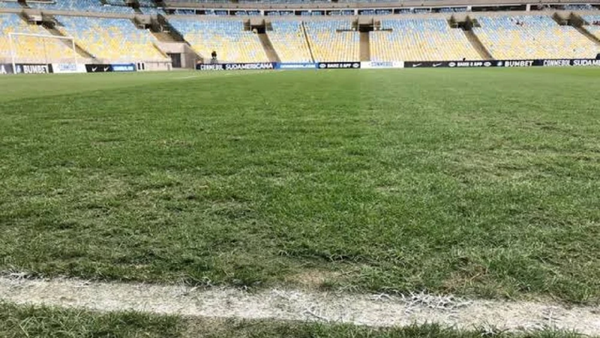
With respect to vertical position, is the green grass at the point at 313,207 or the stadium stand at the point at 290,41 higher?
the stadium stand at the point at 290,41

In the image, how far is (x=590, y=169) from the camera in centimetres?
408

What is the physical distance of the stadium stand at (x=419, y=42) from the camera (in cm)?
5534

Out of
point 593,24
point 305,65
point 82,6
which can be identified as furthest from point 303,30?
point 593,24

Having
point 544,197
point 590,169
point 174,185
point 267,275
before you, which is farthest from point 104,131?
point 590,169

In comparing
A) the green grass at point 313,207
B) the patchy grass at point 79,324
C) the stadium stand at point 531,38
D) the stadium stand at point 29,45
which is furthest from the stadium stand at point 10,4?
the patchy grass at point 79,324

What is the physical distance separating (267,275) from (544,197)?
7.41 feet

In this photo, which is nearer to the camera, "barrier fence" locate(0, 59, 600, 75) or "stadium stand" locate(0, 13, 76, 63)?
"barrier fence" locate(0, 59, 600, 75)

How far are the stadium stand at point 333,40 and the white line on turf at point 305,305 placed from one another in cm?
5760

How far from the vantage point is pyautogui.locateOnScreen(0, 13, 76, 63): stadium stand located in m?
41.8

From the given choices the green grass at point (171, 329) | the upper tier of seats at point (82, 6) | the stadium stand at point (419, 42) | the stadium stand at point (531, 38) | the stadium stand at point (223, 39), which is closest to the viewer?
the green grass at point (171, 329)

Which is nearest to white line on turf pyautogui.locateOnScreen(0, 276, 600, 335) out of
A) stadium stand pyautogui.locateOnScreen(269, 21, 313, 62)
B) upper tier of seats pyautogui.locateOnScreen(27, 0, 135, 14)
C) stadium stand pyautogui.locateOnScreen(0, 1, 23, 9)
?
stadium stand pyautogui.locateOnScreen(269, 21, 313, 62)

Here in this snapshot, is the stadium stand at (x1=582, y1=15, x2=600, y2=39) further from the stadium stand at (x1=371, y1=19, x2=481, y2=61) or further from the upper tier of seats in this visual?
the upper tier of seats

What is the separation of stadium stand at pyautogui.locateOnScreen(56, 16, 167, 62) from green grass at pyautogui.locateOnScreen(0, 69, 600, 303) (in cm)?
4832

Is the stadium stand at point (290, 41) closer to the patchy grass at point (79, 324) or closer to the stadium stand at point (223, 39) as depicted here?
the stadium stand at point (223, 39)
